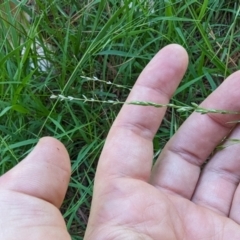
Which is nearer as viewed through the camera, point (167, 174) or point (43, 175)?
point (43, 175)

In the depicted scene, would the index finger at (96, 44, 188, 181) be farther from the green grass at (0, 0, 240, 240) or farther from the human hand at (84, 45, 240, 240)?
Answer: the green grass at (0, 0, 240, 240)

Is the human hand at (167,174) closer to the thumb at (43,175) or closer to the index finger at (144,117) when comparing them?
the index finger at (144,117)

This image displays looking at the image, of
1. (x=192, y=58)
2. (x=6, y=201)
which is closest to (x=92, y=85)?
(x=192, y=58)

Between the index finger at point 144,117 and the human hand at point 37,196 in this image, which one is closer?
the human hand at point 37,196

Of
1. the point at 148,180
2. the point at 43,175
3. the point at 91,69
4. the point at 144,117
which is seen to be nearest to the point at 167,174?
the point at 148,180

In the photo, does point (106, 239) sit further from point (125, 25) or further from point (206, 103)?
point (125, 25)

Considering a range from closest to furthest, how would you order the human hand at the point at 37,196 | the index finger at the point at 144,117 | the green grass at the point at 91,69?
the human hand at the point at 37,196
the index finger at the point at 144,117
the green grass at the point at 91,69

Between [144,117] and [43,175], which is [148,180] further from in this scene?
[43,175]

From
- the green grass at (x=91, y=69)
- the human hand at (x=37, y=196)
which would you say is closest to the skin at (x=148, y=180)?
the human hand at (x=37, y=196)
